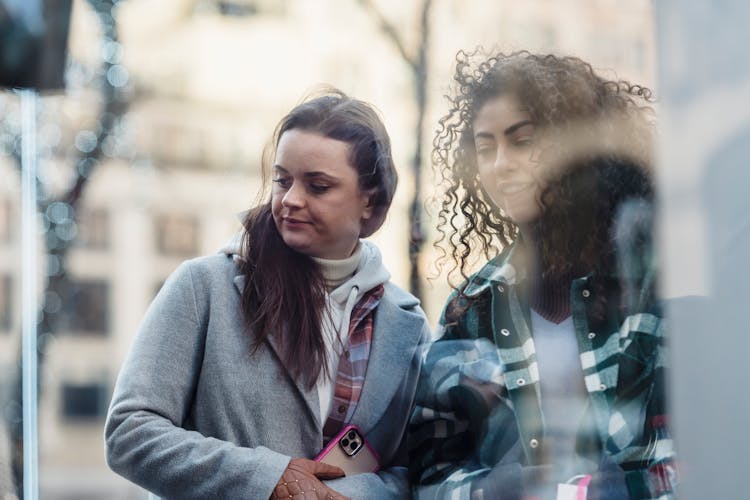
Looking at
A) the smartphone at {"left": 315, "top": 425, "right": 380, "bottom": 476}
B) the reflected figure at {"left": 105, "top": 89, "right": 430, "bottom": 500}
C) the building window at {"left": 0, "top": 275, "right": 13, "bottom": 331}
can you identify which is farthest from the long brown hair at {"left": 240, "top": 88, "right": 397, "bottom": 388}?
the building window at {"left": 0, "top": 275, "right": 13, "bottom": 331}

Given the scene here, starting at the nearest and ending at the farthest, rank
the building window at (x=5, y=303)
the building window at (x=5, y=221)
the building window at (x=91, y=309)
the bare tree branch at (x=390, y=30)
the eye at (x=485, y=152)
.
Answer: the eye at (x=485, y=152) < the bare tree branch at (x=390, y=30) < the building window at (x=5, y=303) < the building window at (x=5, y=221) < the building window at (x=91, y=309)

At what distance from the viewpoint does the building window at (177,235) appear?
334cm

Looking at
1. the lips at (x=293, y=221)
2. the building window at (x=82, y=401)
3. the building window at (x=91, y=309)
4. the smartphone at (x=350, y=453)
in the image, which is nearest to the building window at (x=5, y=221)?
the building window at (x=91, y=309)

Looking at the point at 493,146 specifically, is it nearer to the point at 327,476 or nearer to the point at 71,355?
the point at 327,476

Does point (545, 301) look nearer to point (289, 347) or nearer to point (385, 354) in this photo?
point (385, 354)

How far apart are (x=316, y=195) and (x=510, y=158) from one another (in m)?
0.38

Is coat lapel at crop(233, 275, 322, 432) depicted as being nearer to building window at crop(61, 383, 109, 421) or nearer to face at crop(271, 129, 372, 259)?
face at crop(271, 129, 372, 259)

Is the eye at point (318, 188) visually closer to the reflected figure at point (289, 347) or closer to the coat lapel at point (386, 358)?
the reflected figure at point (289, 347)

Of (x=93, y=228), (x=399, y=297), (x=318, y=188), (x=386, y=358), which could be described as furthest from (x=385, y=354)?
(x=93, y=228)

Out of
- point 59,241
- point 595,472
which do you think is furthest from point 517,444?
point 59,241

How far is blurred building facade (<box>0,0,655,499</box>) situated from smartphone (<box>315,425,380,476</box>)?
0.31 m

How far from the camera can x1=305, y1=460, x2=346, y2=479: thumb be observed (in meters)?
1.89

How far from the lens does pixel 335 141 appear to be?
2.01m

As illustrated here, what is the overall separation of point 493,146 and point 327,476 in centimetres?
70
